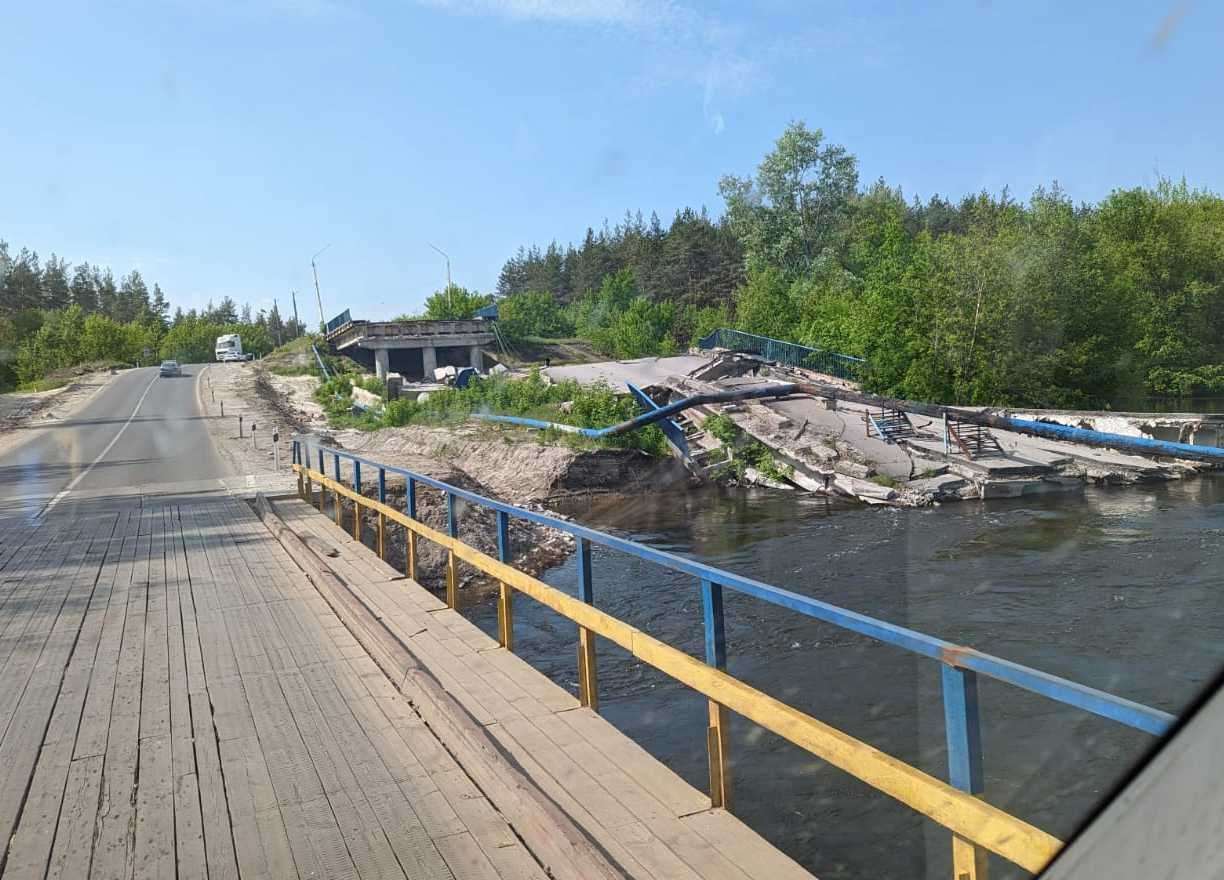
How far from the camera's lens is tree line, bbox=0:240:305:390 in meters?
88.6

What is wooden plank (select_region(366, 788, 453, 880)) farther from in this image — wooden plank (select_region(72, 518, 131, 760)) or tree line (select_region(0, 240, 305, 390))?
tree line (select_region(0, 240, 305, 390))

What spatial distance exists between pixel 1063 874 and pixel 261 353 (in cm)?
14157

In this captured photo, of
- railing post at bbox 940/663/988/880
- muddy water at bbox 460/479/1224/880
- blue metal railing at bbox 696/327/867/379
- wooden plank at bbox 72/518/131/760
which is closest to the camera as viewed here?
railing post at bbox 940/663/988/880

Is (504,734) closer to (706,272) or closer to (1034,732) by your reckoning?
(1034,732)

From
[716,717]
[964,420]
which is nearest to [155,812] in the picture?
[716,717]

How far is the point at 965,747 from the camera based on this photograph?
304 cm

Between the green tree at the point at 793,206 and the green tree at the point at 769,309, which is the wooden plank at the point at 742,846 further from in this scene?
the green tree at the point at 793,206

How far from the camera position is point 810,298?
5019 cm

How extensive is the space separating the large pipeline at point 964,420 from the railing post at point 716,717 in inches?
705

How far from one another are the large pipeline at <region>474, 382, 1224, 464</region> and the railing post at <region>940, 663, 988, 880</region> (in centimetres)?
1892

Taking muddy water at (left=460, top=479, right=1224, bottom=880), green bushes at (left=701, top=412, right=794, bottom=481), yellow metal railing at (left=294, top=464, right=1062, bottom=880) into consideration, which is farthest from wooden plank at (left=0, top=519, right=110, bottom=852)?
green bushes at (left=701, top=412, right=794, bottom=481)

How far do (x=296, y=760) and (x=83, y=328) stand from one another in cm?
11250

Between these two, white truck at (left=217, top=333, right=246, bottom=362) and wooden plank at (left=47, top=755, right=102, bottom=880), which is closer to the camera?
wooden plank at (left=47, top=755, right=102, bottom=880)

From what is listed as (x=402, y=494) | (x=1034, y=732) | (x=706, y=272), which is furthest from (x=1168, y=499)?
(x=706, y=272)
